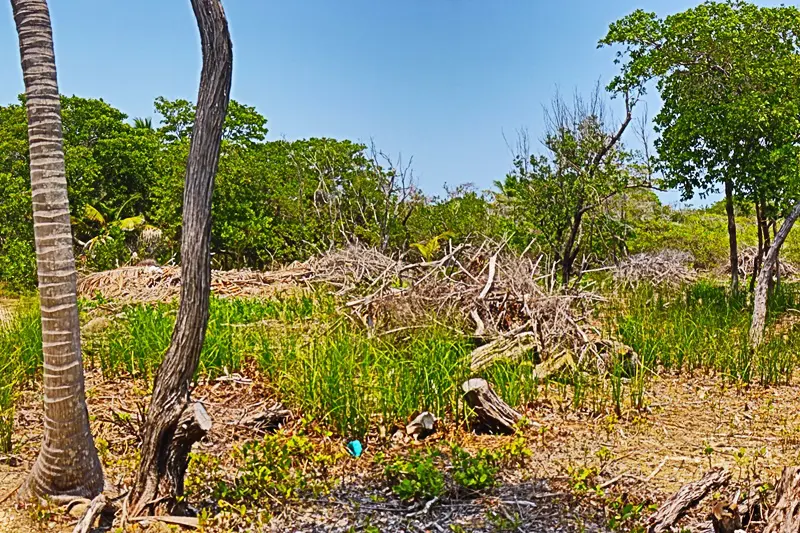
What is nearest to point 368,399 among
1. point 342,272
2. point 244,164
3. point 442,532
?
point 442,532

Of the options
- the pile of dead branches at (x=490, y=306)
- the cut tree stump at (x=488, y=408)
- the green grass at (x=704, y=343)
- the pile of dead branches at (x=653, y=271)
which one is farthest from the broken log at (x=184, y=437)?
the pile of dead branches at (x=653, y=271)

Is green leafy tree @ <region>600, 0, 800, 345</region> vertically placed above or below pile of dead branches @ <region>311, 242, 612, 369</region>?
above

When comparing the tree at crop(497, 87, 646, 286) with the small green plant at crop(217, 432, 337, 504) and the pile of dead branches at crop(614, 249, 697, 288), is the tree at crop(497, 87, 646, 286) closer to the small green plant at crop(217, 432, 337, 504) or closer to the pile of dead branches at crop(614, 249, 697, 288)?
the pile of dead branches at crop(614, 249, 697, 288)

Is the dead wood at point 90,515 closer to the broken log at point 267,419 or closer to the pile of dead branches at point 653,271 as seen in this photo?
the broken log at point 267,419

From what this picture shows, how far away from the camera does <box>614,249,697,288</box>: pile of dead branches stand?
10.9m

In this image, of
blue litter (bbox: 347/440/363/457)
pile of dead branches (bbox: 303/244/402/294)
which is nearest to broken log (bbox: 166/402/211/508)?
blue litter (bbox: 347/440/363/457)

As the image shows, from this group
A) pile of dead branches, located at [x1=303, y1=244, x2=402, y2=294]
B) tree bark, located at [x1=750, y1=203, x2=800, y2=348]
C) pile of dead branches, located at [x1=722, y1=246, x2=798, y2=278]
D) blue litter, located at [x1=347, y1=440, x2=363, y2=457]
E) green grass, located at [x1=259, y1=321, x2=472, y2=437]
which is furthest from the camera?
pile of dead branches, located at [x1=722, y1=246, x2=798, y2=278]

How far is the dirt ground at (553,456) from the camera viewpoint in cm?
330

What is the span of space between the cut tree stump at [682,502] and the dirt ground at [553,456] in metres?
0.13

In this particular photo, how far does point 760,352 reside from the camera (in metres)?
6.27

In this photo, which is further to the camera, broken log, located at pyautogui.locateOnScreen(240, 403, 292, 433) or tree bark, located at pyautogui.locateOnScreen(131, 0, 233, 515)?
broken log, located at pyautogui.locateOnScreen(240, 403, 292, 433)

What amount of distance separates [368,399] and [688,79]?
277 inches

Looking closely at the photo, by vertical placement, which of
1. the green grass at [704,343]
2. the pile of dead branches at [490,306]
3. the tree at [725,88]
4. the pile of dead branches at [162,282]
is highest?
the tree at [725,88]

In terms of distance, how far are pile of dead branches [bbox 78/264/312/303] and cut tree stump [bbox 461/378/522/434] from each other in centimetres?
667
